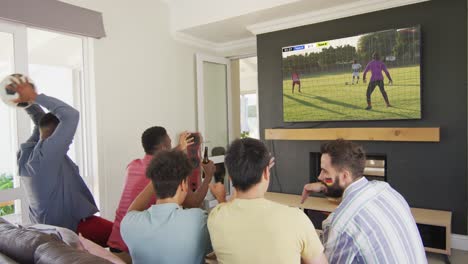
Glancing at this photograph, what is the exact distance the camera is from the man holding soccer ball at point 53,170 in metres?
1.83

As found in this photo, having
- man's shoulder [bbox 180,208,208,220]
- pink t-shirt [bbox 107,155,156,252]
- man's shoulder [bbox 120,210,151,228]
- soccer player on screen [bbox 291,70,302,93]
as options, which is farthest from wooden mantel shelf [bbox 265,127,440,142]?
man's shoulder [bbox 120,210,151,228]

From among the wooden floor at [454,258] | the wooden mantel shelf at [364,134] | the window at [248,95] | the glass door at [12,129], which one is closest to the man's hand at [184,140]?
the glass door at [12,129]

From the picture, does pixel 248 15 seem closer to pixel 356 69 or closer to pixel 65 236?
pixel 356 69

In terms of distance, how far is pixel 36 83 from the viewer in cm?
356

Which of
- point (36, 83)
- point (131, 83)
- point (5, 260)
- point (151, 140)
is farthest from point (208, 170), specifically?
point (36, 83)

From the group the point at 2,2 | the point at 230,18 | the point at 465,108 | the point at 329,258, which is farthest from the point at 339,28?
the point at 2,2

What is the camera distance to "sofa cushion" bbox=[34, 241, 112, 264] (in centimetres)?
121

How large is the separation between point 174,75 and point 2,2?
6.79ft

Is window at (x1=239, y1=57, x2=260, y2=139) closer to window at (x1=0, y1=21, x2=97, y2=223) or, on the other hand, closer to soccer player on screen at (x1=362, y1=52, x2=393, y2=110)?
window at (x1=0, y1=21, x2=97, y2=223)

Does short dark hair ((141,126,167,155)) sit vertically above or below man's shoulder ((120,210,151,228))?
above

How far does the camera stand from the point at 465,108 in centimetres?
300

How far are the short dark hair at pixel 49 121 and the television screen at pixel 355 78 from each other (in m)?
2.67

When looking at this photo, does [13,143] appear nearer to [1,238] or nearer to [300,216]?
[1,238]

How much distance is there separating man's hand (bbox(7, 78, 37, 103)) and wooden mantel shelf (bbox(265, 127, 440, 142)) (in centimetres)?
270
